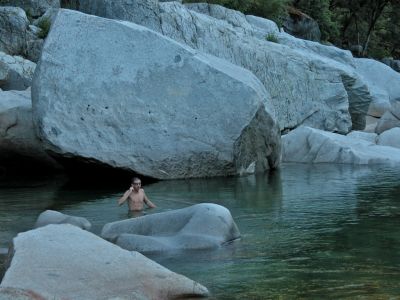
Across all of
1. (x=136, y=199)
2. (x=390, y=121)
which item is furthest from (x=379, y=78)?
(x=136, y=199)

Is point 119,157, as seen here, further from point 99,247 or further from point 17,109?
point 99,247

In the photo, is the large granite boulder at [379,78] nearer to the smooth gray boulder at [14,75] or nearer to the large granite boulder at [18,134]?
the smooth gray boulder at [14,75]

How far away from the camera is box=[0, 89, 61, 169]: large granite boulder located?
19438mm

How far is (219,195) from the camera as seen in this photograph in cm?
1634

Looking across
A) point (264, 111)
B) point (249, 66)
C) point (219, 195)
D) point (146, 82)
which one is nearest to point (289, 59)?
point (249, 66)

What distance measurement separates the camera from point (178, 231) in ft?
36.3

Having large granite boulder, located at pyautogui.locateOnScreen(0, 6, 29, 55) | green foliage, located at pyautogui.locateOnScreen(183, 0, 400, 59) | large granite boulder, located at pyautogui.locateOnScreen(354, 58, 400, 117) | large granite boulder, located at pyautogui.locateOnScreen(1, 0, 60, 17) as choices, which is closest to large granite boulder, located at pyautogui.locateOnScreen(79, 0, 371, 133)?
large granite boulder, located at pyautogui.locateOnScreen(0, 6, 29, 55)

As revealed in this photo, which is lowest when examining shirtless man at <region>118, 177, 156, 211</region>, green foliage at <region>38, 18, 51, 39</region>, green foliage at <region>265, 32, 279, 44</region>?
shirtless man at <region>118, 177, 156, 211</region>

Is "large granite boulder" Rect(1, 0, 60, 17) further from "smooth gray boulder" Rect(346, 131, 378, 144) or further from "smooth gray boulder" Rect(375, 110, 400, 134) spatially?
"smooth gray boulder" Rect(375, 110, 400, 134)

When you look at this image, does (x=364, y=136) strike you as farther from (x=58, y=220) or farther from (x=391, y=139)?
(x=58, y=220)

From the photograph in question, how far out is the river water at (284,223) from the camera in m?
8.85

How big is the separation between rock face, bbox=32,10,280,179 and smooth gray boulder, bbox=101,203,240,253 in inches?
259

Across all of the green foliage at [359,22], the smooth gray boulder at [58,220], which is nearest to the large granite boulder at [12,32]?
the green foliage at [359,22]

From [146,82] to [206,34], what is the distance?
7525mm
